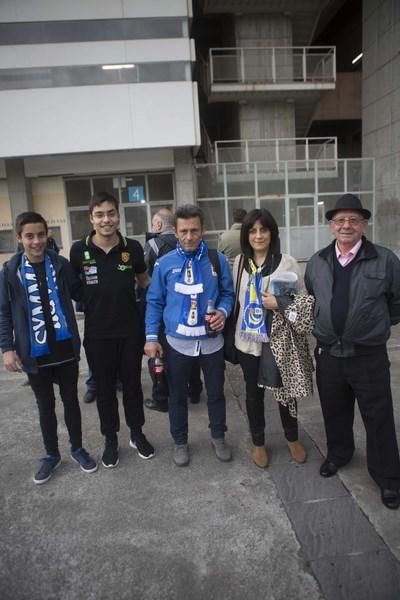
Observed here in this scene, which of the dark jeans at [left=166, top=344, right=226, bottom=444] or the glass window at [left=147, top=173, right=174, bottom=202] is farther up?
the glass window at [left=147, top=173, right=174, bottom=202]

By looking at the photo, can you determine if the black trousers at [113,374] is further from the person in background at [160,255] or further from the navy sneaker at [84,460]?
the person in background at [160,255]

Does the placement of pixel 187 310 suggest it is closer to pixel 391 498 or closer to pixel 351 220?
pixel 351 220

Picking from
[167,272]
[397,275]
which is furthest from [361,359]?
[167,272]

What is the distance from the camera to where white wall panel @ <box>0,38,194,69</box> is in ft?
41.4

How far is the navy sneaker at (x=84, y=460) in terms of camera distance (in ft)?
10.5

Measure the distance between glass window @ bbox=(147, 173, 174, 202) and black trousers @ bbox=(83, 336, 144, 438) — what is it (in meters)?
12.7

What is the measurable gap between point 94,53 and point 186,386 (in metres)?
12.9

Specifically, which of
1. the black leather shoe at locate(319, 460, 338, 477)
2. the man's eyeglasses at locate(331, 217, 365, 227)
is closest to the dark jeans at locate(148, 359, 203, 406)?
the black leather shoe at locate(319, 460, 338, 477)

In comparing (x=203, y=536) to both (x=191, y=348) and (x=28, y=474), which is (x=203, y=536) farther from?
(x=28, y=474)

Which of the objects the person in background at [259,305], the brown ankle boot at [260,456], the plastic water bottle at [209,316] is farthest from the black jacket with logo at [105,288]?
the brown ankle boot at [260,456]

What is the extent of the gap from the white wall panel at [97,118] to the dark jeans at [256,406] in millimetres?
11574

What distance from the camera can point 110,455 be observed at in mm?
3301

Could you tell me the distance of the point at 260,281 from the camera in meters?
3.00

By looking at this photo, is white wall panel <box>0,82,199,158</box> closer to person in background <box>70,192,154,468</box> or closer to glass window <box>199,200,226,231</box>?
glass window <box>199,200,226,231</box>
